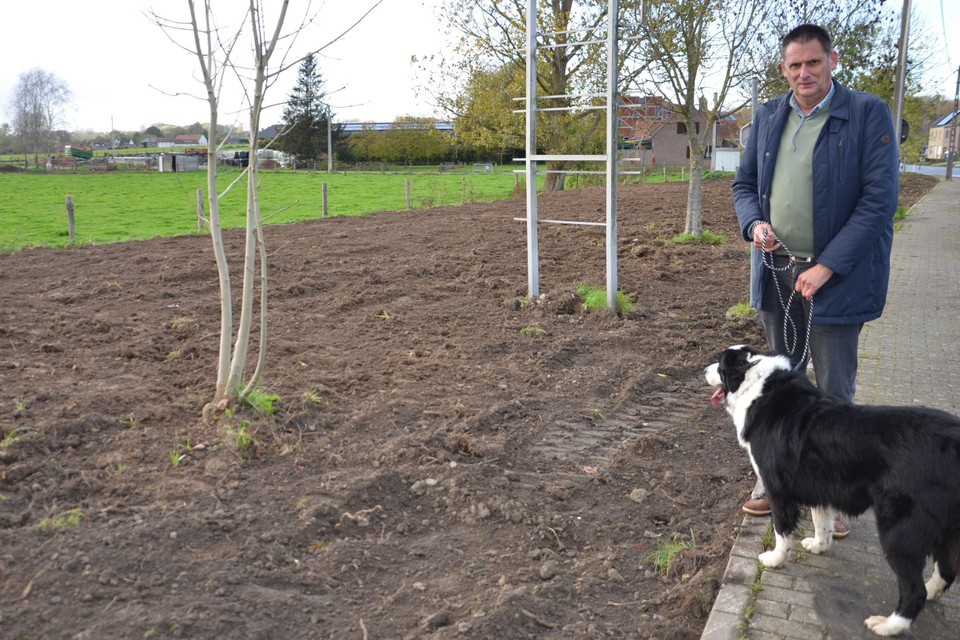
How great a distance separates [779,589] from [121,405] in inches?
168

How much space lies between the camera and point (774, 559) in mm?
3764

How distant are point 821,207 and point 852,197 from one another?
0.47 feet

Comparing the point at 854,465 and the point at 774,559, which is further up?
the point at 854,465

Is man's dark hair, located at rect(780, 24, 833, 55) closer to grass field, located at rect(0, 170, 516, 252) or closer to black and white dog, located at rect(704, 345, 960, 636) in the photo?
black and white dog, located at rect(704, 345, 960, 636)

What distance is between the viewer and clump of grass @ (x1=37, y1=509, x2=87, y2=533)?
378 cm

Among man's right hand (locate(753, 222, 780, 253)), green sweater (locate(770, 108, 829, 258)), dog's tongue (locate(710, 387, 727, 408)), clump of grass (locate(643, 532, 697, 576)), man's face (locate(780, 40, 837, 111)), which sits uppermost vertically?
man's face (locate(780, 40, 837, 111))

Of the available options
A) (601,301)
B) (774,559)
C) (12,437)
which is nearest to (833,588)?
(774,559)

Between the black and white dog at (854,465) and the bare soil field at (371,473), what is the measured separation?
61cm

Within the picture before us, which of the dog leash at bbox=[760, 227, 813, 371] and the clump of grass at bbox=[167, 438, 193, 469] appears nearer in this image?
the dog leash at bbox=[760, 227, 813, 371]

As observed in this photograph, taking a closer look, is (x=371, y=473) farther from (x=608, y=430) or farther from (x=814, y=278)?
(x=814, y=278)

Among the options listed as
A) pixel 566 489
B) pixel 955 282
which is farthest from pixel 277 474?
pixel 955 282

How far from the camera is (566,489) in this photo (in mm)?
4723

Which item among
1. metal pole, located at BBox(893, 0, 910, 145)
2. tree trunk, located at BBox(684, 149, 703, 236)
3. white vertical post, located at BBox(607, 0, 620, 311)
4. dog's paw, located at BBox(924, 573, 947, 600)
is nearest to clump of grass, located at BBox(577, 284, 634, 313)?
white vertical post, located at BBox(607, 0, 620, 311)

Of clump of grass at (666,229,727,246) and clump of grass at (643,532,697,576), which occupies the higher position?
clump of grass at (666,229,727,246)
